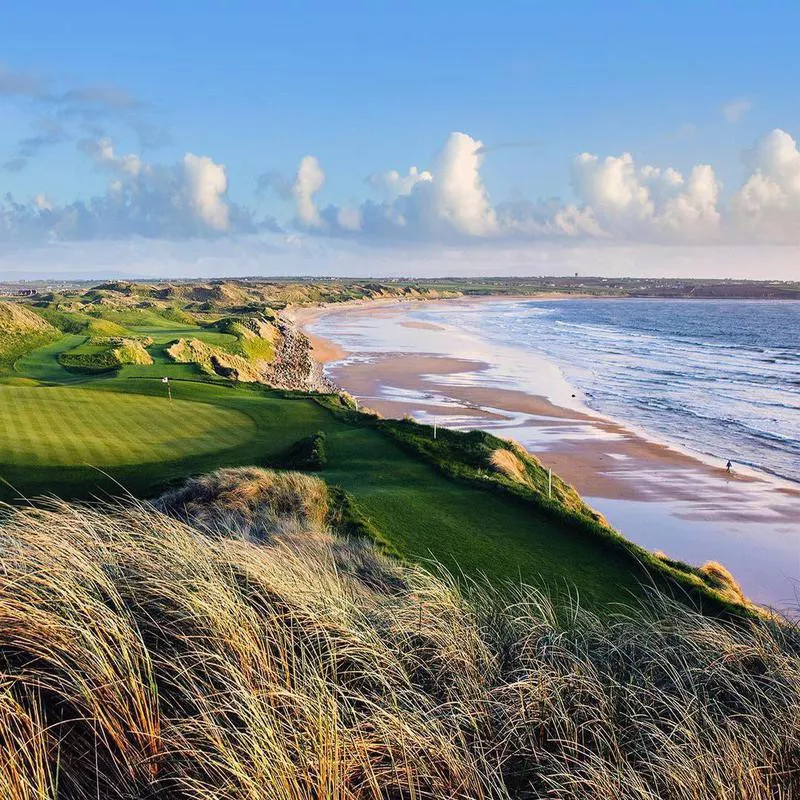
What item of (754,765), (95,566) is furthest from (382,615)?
(754,765)

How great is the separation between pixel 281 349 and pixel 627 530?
51.7 m

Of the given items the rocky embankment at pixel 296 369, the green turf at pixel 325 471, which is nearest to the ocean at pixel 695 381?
the green turf at pixel 325 471

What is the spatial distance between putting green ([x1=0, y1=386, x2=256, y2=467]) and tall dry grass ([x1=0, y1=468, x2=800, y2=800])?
14266 millimetres

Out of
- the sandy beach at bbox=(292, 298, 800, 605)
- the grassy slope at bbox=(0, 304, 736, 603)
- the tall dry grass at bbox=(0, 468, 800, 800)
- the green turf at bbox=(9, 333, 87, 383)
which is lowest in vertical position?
the sandy beach at bbox=(292, 298, 800, 605)

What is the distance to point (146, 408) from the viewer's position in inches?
1019

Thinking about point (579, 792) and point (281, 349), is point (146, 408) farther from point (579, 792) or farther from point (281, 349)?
point (281, 349)

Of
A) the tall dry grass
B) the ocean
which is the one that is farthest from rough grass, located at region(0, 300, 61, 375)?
the tall dry grass

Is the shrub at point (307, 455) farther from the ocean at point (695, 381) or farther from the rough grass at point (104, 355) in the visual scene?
A: the rough grass at point (104, 355)

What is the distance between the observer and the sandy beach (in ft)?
62.9

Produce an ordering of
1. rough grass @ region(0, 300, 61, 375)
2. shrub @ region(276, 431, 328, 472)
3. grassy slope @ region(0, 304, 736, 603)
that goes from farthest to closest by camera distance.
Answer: rough grass @ region(0, 300, 61, 375) < shrub @ region(276, 431, 328, 472) < grassy slope @ region(0, 304, 736, 603)

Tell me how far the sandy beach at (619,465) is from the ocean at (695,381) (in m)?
2.23

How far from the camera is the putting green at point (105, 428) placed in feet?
62.2

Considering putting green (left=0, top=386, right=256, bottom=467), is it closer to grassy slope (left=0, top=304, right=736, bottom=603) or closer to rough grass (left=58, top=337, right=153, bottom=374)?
grassy slope (left=0, top=304, right=736, bottom=603)

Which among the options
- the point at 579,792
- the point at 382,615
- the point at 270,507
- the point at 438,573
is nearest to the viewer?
→ the point at 579,792
